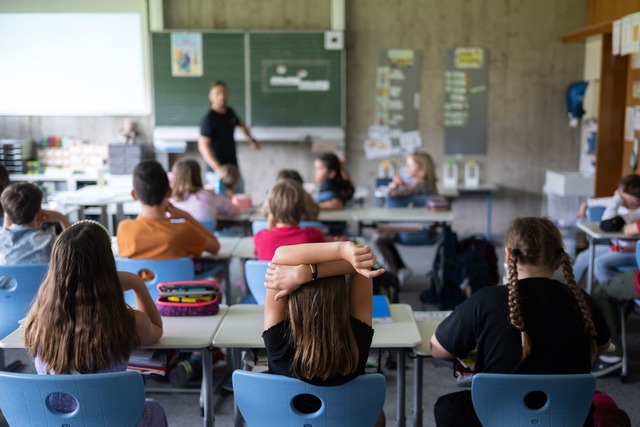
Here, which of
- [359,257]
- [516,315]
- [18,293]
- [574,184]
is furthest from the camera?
[574,184]

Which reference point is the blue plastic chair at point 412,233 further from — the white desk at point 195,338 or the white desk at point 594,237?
the white desk at point 195,338

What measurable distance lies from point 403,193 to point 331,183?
63 centimetres

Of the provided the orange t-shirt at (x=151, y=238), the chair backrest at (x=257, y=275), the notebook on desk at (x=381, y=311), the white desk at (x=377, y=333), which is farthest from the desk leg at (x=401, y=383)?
the orange t-shirt at (x=151, y=238)

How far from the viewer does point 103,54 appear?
7.28 meters

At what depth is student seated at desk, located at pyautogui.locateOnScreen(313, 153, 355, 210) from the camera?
512cm

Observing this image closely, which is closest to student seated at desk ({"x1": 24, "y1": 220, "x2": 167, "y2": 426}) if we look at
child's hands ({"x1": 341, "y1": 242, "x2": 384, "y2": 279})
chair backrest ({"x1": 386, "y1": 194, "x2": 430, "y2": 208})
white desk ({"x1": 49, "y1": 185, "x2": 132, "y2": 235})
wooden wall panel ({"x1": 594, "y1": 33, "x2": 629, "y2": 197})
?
child's hands ({"x1": 341, "y1": 242, "x2": 384, "y2": 279})

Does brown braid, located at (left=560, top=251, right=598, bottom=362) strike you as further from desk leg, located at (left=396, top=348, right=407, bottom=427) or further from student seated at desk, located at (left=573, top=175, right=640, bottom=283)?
student seated at desk, located at (left=573, top=175, right=640, bottom=283)

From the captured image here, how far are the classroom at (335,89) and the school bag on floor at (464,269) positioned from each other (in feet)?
7.31

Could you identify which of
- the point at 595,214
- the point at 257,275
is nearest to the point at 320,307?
the point at 257,275

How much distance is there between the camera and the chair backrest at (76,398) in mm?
1847

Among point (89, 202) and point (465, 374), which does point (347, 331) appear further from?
point (89, 202)

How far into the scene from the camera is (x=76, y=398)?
1.88 m

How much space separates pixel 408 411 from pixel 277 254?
1.71 metres

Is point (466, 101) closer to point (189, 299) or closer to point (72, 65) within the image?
point (72, 65)
